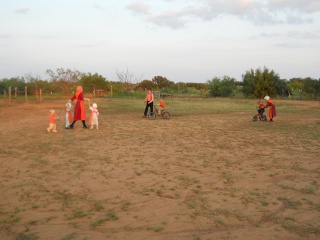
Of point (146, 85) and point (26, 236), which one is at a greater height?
point (146, 85)

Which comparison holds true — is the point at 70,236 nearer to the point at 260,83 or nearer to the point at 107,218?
the point at 107,218

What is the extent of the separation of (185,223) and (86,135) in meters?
8.17

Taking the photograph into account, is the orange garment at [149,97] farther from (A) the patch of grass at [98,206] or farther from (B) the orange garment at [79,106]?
(A) the patch of grass at [98,206]

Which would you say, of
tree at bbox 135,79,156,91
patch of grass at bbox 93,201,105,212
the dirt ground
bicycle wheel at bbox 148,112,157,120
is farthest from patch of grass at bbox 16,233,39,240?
tree at bbox 135,79,156,91

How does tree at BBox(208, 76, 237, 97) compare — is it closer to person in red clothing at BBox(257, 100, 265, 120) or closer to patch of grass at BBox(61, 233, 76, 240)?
person in red clothing at BBox(257, 100, 265, 120)

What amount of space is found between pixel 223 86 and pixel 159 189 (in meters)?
40.9

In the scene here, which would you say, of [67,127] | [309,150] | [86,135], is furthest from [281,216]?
[67,127]

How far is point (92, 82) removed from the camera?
52656 millimetres

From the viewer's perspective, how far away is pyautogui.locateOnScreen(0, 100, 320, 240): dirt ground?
4238 mm

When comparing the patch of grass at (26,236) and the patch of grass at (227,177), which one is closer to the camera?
the patch of grass at (26,236)

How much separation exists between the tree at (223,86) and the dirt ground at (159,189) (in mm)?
35341

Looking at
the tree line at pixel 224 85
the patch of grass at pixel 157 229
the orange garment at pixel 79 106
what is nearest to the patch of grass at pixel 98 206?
the patch of grass at pixel 157 229

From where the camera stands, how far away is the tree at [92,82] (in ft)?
172

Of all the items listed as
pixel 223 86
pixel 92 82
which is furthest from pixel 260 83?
pixel 92 82
